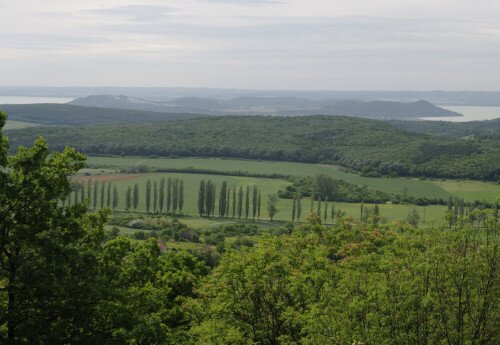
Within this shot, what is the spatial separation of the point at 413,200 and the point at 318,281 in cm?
10890

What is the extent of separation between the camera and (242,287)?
101 feet

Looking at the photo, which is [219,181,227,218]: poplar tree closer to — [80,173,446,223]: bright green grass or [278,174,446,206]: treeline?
[80,173,446,223]: bright green grass

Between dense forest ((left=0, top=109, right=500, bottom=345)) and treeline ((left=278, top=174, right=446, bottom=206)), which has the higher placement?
dense forest ((left=0, top=109, right=500, bottom=345))

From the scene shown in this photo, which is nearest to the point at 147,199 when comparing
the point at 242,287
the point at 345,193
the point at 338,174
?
the point at 345,193

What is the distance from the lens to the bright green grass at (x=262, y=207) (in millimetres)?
116312

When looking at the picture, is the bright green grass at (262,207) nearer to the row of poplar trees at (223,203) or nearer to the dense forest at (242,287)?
the row of poplar trees at (223,203)

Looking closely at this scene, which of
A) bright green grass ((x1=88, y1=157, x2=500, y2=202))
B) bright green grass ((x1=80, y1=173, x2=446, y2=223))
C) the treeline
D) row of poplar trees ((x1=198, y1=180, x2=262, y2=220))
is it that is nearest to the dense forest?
bright green grass ((x1=80, y1=173, x2=446, y2=223))

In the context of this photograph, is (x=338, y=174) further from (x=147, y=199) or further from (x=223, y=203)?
(x=147, y=199)

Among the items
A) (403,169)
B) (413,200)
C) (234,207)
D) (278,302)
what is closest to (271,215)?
(234,207)

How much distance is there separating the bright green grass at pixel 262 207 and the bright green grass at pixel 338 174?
13456 mm

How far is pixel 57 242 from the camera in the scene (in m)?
24.3

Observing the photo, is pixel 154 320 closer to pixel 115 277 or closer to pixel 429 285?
pixel 115 277

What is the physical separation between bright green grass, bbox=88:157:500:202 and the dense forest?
351 ft

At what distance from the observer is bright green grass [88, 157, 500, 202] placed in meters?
144
